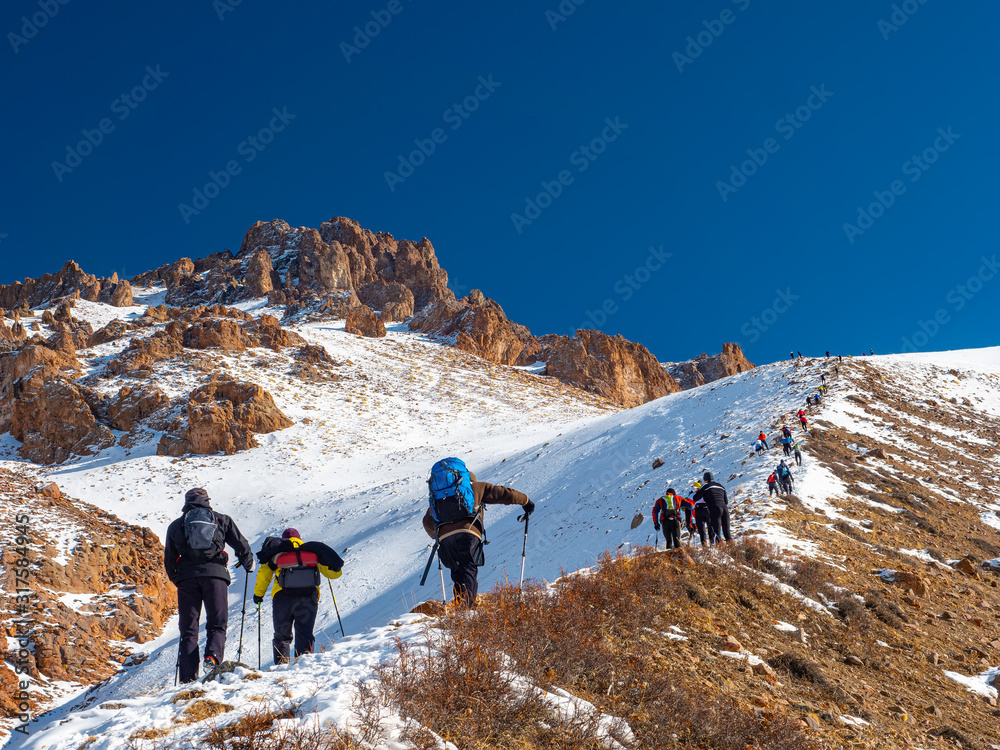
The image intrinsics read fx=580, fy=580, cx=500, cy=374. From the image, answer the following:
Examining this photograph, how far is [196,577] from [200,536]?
49 cm

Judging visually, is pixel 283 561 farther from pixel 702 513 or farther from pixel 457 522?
pixel 702 513

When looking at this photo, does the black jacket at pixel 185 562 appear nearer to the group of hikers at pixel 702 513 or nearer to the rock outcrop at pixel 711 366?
the group of hikers at pixel 702 513

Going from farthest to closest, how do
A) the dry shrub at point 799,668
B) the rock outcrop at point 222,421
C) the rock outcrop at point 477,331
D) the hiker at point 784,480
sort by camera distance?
the rock outcrop at point 477,331
the rock outcrop at point 222,421
the hiker at point 784,480
the dry shrub at point 799,668

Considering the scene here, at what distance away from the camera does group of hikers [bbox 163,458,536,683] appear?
670cm

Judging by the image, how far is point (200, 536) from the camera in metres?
6.67

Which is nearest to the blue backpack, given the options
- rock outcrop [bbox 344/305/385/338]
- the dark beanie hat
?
the dark beanie hat

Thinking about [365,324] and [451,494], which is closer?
[451,494]

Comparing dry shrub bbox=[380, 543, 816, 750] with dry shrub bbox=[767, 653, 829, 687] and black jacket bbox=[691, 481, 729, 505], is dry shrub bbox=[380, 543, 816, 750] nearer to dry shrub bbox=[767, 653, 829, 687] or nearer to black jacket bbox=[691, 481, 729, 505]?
dry shrub bbox=[767, 653, 829, 687]

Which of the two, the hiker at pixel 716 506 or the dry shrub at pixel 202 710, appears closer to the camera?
the dry shrub at pixel 202 710

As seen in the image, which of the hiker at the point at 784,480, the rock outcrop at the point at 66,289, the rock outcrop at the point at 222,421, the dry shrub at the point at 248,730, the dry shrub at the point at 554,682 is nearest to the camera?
the dry shrub at the point at 248,730

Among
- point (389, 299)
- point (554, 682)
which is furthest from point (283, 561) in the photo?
point (389, 299)

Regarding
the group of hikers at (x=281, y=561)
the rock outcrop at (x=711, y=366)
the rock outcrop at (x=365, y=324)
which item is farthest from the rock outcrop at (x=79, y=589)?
the rock outcrop at (x=711, y=366)

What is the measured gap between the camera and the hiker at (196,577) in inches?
262

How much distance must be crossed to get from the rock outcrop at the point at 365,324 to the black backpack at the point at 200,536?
228 feet
